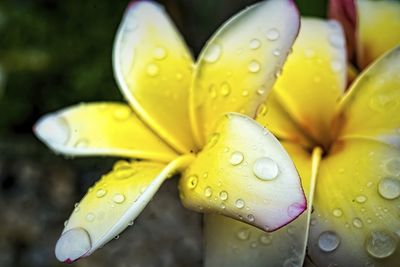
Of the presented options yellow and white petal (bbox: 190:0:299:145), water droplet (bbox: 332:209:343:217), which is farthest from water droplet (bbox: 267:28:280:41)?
water droplet (bbox: 332:209:343:217)

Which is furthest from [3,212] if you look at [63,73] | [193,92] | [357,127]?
[357,127]

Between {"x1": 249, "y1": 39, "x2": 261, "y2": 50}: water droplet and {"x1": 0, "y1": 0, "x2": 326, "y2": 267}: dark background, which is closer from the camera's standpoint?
{"x1": 249, "y1": 39, "x2": 261, "y2": 50}: water droplet

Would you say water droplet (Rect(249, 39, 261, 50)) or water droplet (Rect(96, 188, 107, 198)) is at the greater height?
water droplet (Rect(249, 39, 261, 50))

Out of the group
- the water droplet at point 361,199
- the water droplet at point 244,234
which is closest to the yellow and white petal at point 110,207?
the water droplet at point 244,234

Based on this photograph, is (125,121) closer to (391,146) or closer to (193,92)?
(193,92)

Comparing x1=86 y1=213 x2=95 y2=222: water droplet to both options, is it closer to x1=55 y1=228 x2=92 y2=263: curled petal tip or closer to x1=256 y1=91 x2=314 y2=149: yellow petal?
x1=55 y1=228 x2=92 y2=263: curled petal tip

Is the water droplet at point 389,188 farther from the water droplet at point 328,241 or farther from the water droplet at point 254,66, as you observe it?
the water droplet at point 254,66
